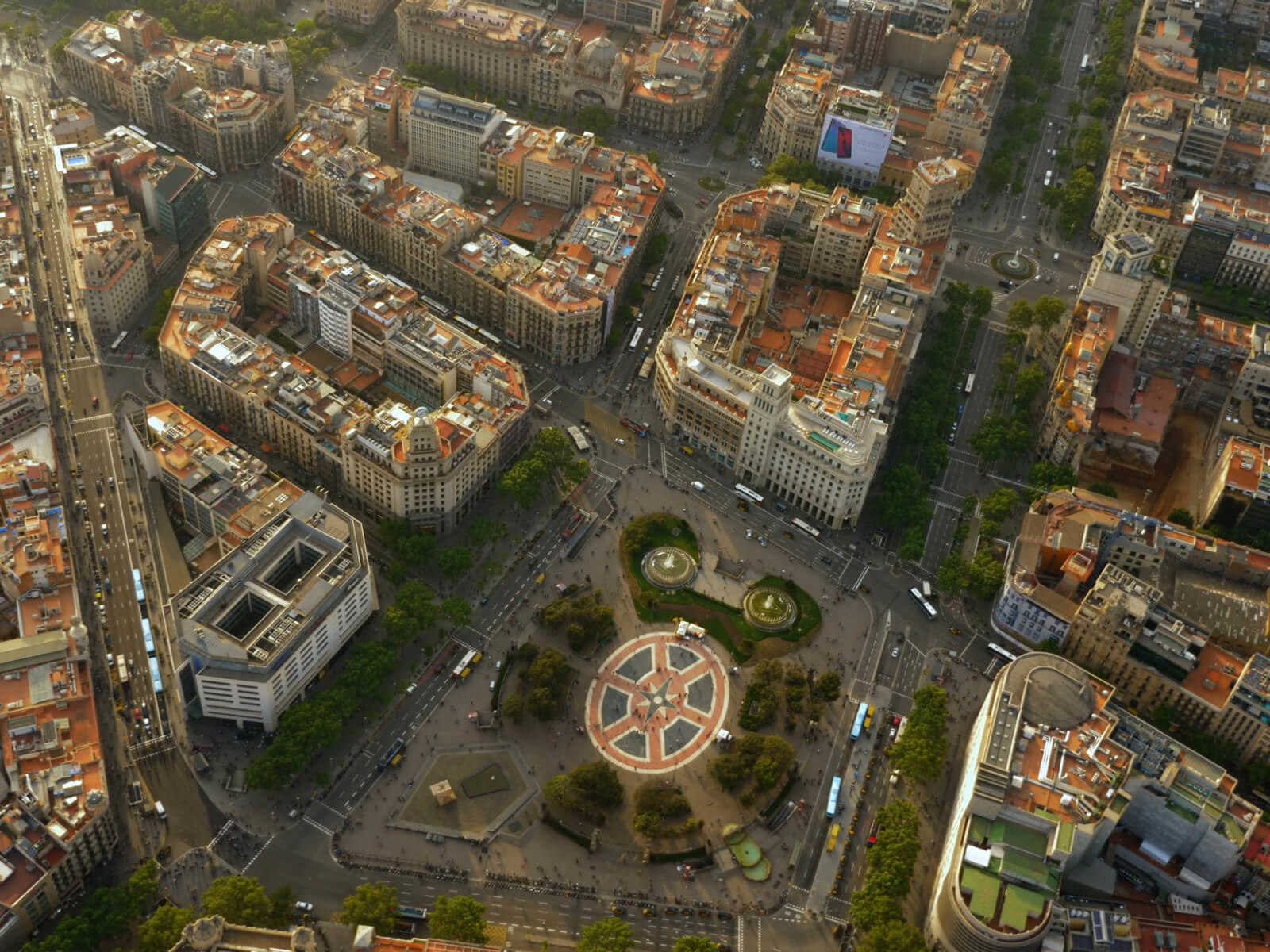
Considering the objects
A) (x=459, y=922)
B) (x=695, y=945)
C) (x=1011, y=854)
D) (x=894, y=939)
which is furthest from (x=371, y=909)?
(x=1011, y=854)

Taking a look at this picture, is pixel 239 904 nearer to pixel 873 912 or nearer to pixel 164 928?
pixel 164 928

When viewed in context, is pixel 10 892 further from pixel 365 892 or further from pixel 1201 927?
pixel 1201 927

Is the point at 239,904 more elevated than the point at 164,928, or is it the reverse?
the point at 239,904

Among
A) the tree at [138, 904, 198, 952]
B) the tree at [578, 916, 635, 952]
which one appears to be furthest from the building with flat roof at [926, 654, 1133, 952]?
the tree at [138, 904, 198, 952]

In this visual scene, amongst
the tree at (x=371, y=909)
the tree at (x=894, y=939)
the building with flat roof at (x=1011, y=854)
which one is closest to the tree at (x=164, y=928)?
the tree at (x=371, y=909)

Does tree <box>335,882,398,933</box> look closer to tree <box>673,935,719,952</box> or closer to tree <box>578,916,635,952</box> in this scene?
tree <box>578,916,635,952</box>

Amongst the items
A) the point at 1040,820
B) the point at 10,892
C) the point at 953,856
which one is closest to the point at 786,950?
the point at 953,856
